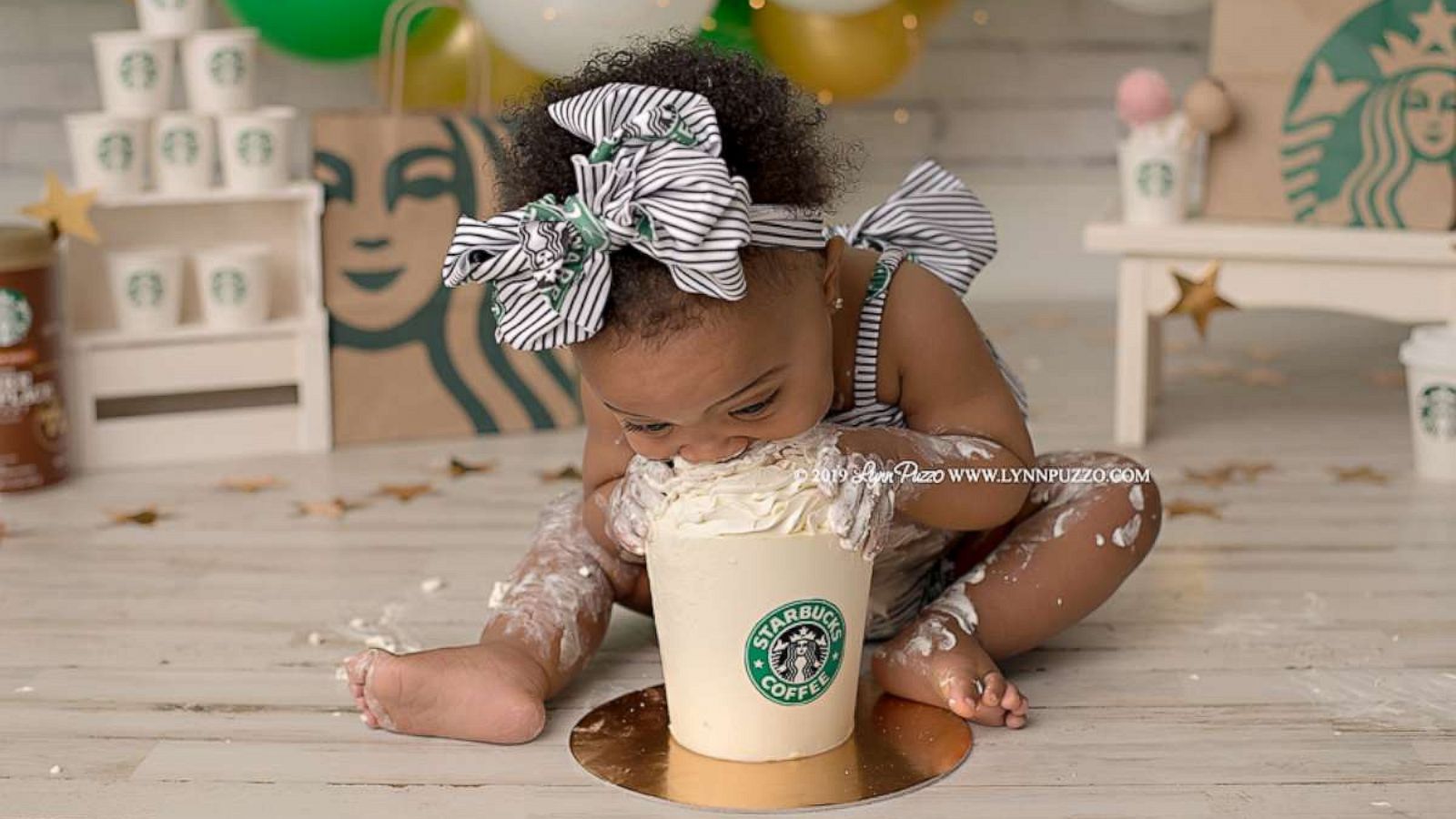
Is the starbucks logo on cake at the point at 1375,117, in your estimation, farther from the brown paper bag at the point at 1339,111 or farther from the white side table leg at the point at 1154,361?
the white side table leg at the point at 1154,361

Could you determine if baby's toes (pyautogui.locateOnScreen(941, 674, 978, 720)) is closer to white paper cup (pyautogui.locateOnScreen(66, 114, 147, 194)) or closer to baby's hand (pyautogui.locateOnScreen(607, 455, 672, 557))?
baby's hand (pyautogui.locateOnScreen(607, 455, 672, 557))

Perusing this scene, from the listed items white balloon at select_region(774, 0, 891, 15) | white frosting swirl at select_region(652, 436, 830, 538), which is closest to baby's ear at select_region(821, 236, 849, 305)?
white frosting swirl at select_region(652, 436, 830, 538)

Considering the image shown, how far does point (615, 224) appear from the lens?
3.55 ft

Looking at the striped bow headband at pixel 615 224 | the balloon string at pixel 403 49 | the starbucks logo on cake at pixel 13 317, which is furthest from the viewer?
the balloon string at pixel 403 49

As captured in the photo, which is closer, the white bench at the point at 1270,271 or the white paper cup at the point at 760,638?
the white paper cup at the point at 760,638

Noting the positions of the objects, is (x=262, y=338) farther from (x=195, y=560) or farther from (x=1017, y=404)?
(x=1017, y=404)

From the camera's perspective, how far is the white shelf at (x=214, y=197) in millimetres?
2199

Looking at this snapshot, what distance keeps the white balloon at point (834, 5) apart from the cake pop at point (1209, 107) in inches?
20.6

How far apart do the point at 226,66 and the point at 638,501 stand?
4.09 feet

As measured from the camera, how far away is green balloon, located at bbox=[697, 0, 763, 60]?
8.95 ft

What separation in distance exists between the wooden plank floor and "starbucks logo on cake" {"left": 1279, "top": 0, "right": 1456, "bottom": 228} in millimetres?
327

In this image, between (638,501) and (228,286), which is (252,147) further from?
(638,501)

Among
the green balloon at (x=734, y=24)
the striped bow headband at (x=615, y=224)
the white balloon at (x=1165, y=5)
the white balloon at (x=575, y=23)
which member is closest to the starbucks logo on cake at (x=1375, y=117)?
the white balloon at (x=1165, y=5)

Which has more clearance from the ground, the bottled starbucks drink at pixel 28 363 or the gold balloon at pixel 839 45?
the gold balloon at pixel 839 45
